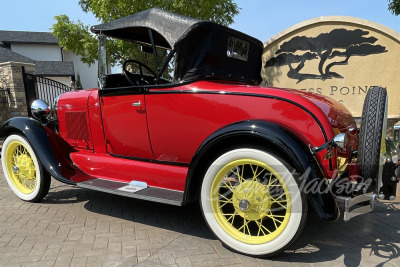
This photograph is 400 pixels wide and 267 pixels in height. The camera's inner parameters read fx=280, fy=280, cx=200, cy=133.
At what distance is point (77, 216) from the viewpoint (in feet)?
9.90

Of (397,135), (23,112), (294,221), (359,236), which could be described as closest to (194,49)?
(294,221)

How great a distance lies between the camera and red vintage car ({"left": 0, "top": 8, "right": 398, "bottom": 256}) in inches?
79.9

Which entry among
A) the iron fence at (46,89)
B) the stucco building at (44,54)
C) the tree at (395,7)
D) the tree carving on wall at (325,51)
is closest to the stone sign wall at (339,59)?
the tree carving on wall at (325,51)

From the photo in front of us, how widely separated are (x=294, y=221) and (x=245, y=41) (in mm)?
2074

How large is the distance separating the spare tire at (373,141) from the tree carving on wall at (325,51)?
545cm

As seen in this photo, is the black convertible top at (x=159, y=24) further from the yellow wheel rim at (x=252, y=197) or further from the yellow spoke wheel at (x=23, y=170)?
A: the yellow spoke wheel at (x=23, y=170)

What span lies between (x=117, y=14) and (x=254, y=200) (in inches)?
410

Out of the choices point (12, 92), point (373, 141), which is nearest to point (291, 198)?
point (373, 141)

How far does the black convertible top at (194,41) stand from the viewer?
2.55 metres

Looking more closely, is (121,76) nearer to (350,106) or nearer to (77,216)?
(77,216)

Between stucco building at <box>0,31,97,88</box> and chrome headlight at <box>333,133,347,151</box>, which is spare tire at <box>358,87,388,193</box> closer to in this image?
chrome headlight at <box>333,133,347,151</box>

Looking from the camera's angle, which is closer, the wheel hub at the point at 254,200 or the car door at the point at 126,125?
the wheel hub at the point at 254,200

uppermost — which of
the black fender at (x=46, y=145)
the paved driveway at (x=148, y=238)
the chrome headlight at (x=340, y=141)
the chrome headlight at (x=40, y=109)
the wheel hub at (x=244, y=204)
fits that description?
the chrome headlight at (x=40, y=109)

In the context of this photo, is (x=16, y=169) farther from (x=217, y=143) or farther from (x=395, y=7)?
(x=395, y=7)
